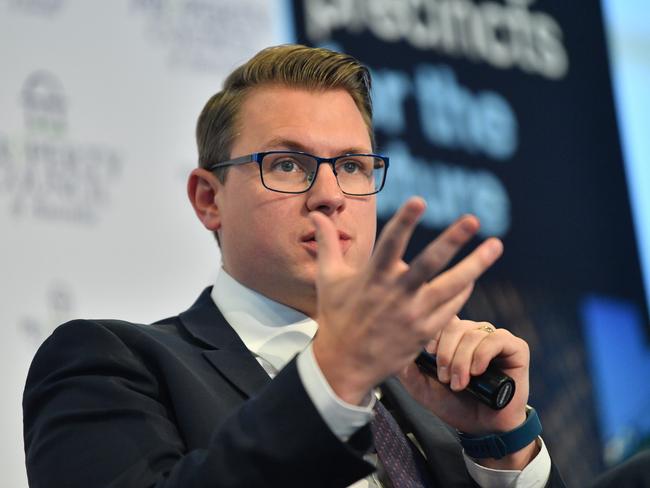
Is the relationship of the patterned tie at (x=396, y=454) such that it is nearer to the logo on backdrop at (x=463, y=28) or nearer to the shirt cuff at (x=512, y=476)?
the shirt cuff at (x=512, y=476)

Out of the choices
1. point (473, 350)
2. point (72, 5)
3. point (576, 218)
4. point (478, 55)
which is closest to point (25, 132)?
point (72, 5)

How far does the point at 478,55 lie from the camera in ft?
15.5

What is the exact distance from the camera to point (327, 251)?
1.41 m

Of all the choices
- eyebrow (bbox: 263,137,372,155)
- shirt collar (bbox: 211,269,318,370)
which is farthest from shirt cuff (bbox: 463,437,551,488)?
eyebrow (bbox: 263,137,372,155)

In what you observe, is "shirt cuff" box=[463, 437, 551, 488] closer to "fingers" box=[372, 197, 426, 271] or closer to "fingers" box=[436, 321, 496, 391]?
"fingers" box=[436, 321, 496, 391]

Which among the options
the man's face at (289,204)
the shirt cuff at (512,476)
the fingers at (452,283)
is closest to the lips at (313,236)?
the man's face at (289,204)

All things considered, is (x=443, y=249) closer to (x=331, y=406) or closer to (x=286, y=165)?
(x=331, y=406)

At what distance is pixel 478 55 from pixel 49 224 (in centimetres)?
231

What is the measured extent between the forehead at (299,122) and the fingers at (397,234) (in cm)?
89

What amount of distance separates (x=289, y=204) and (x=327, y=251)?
718 millimetres

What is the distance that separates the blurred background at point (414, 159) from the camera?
3.15 m

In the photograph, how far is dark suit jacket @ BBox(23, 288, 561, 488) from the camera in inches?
54.6

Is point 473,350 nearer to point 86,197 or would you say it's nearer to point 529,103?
point 86,197

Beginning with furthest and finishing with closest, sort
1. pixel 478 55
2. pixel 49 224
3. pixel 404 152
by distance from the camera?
pixel 478 55, pixel 404 152, pixel 49 224
